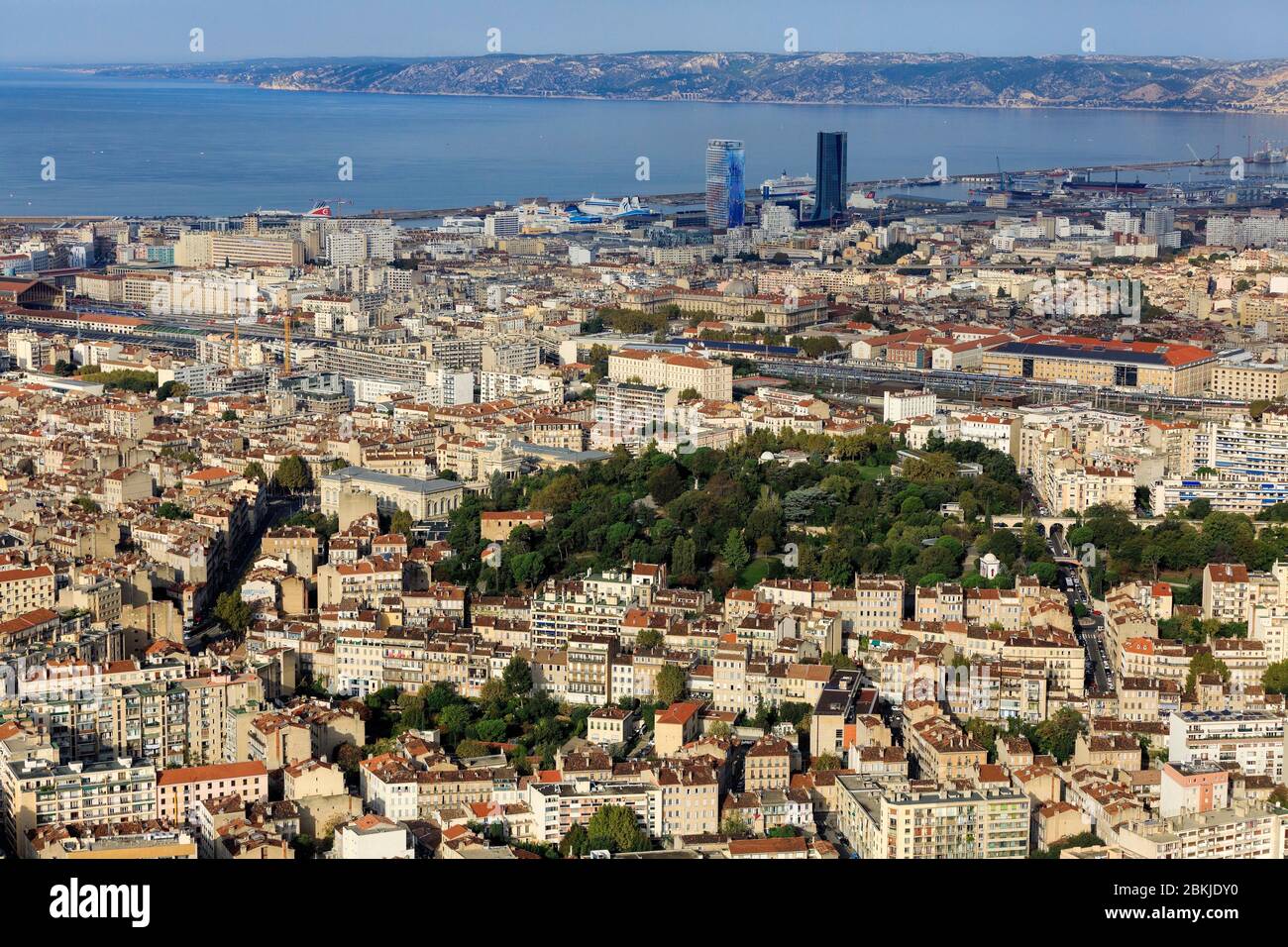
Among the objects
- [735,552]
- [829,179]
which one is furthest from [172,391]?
[829,179]

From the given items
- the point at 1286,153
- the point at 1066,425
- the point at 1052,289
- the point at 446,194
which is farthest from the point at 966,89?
the point at 1066,425

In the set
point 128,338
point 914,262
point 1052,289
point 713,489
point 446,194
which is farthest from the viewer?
point 446,194

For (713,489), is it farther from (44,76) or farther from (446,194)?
(44,76)

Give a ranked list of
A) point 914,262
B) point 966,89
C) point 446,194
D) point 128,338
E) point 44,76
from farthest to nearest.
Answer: point 44,76
point 966,89
point 446,194
point 914,262
point 128,338

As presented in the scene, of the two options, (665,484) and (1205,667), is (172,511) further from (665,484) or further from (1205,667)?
(1205,667)

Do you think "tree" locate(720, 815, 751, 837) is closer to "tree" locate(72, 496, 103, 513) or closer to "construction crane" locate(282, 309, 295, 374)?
"tree" locate(72, 496, 103, 513)
